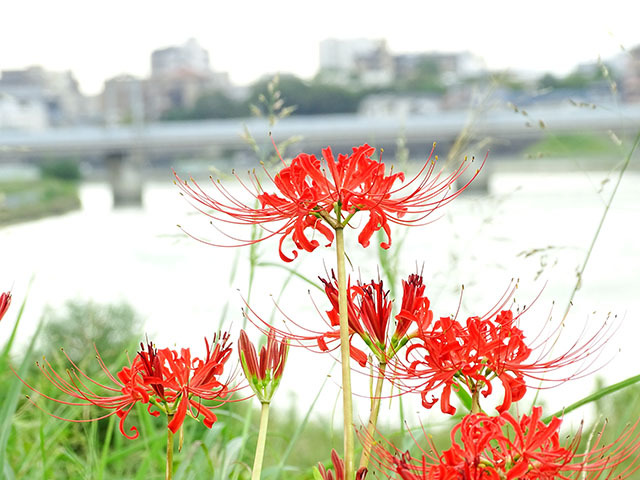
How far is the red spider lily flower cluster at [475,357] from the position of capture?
91 cm

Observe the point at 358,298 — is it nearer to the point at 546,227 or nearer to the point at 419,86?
the point at 546,227

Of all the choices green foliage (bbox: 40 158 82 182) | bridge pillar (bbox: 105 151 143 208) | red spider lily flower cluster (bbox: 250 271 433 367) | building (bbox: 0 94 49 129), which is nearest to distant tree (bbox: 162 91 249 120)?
green foliage (bbox: 40 158 82 182)

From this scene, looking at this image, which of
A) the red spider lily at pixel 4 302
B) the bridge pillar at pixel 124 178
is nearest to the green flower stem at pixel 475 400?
the red spider lily at pixel 4 302

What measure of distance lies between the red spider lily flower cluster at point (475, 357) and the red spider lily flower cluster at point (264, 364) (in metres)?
0.17

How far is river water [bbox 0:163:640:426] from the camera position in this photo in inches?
107

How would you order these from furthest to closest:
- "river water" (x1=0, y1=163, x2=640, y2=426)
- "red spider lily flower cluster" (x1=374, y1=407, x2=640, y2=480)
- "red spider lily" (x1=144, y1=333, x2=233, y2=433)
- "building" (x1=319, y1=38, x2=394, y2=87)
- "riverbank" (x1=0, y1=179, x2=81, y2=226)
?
"building" (x1=319, y1=38, x2=394, y2=87) → "riverbank" (x1=0, y1=179, x2=81, y2=226) → "river water" (x1=0, y1=163, x2=640, y2=426) → "red spider lily" (x1=144, y1=333, x2=233, y2=433) → "red spider lily flower cluster" (x1=374, y1=407, x2=640, y2=480)

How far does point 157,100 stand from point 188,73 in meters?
3.06

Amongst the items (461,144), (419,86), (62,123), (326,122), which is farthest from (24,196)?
(461,144)

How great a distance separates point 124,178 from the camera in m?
31.5

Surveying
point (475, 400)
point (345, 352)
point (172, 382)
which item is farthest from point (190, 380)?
point (475, 400)

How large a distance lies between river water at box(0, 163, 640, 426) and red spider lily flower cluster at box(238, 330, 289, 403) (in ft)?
0.21

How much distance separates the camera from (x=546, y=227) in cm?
1938

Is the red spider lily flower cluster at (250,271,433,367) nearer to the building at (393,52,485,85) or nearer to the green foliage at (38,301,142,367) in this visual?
the green foliage at (38,301,142,367)

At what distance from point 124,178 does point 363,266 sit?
97.4 feet
